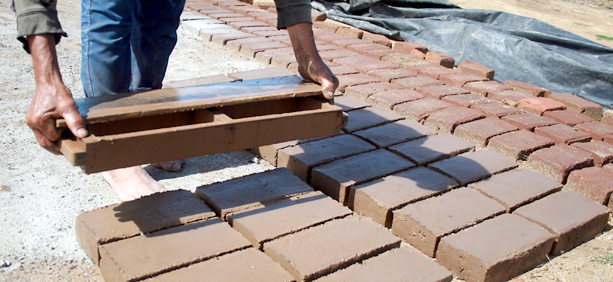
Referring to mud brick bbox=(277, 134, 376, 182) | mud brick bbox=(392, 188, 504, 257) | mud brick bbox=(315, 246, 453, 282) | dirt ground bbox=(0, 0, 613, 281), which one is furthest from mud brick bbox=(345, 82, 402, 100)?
mud brick bbox=(315, 246, 453, 282)

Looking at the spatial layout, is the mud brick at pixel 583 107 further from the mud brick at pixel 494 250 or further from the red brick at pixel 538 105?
the mud brick at pixel 494 250

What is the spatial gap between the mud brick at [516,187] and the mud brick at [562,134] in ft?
2.22

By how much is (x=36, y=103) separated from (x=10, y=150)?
4.46 feet

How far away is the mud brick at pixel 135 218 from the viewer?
2.09 m

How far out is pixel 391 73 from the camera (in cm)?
446

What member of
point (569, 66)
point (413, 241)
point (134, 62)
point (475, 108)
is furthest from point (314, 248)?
point (569, 66)

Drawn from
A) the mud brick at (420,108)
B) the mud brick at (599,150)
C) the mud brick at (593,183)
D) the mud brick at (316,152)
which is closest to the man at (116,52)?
the mud brick at (316,152)

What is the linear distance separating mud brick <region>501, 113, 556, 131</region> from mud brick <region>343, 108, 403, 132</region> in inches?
33.7

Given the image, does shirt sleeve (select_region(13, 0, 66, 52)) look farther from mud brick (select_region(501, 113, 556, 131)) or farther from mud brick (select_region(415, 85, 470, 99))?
mud brick (select_region(501, 113, 556, 131))

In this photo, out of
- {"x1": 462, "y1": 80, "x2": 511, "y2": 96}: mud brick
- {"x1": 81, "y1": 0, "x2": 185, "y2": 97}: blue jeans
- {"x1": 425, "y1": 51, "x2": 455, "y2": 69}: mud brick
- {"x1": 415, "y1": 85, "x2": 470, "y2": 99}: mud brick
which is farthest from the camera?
{"x1": 425, "y1": 51, "x2": 455, "y2": 69}: mud brick

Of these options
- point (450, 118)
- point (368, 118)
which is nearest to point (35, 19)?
point (368, 118)

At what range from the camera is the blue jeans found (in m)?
2.51

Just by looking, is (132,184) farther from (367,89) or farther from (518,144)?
(518,144)

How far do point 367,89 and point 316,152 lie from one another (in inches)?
46.3
